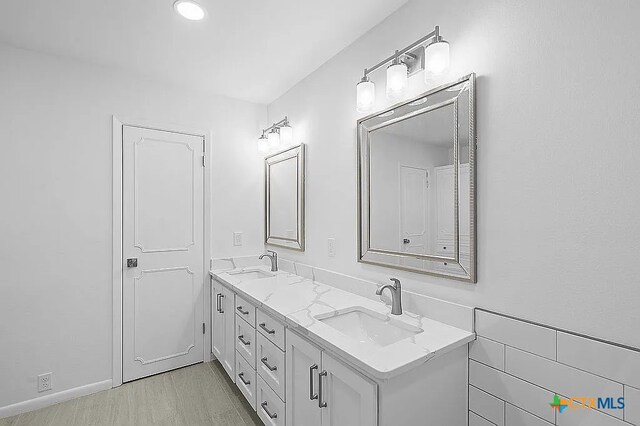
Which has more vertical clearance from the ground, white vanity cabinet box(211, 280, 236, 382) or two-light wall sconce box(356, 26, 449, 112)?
two-light wall sconce box(356, 26, 449, 112)

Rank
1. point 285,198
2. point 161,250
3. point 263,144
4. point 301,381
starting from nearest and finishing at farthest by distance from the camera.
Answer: point 301,381, point 161,250, point 285,198, point 263,144

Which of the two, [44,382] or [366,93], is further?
[44,382]

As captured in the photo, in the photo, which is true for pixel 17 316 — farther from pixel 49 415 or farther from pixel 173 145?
pixel 173 145

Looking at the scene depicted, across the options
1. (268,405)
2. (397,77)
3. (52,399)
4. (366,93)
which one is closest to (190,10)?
(366,93)

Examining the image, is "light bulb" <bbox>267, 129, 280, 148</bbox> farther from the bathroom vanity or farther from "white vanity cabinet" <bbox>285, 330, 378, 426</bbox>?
"white vanity cabinet" <bbox>285, 330, 378, 426</bbox>

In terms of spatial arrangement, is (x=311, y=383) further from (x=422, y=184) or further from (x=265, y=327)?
(x=422, y=184)

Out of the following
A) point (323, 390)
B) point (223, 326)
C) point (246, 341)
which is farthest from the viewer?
point (223, 326)

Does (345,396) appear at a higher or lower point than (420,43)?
lower

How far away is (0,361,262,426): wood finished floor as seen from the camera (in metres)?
2.13

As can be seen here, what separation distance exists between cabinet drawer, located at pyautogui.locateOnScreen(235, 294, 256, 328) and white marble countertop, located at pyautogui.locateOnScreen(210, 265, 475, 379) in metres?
0.06

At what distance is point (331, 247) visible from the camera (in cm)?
234

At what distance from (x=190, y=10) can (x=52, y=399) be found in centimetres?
276

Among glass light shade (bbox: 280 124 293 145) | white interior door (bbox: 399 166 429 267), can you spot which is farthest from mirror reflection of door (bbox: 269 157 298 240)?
white interior door (bbox: 399 166 429 267)

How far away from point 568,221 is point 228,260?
2.60 m
